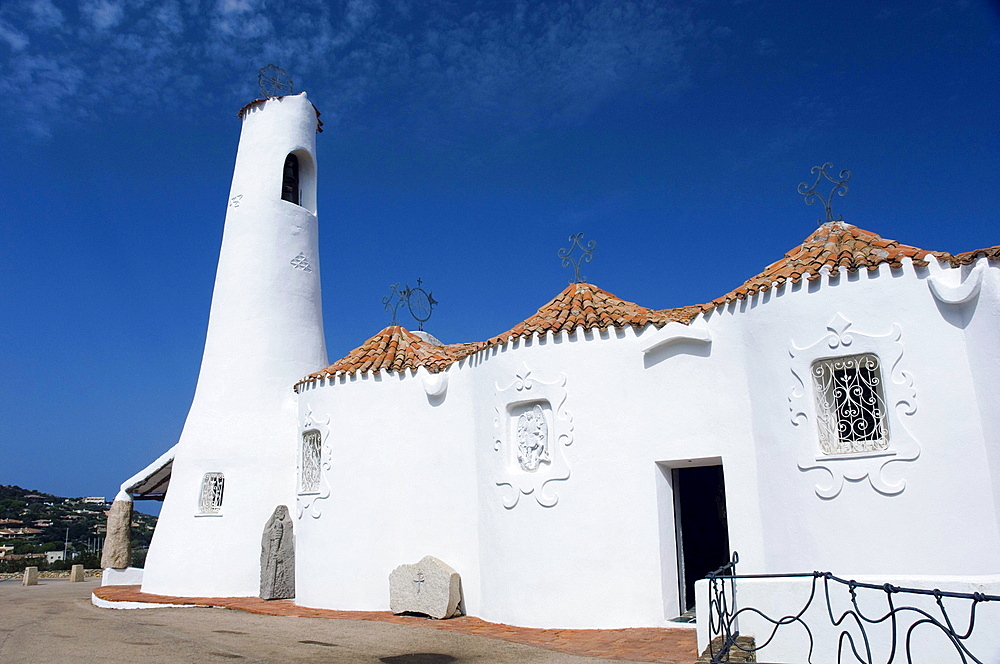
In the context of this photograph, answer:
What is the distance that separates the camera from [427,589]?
463 inches

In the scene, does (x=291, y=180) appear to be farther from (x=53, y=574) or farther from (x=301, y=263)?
(x=53, y=574)

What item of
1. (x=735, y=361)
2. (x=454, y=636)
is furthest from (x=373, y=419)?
(x=735, y=361)

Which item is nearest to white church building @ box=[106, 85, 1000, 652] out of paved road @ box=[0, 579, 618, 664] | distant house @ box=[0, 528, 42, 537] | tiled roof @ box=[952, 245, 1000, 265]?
tiled roof @ box=[952, 245, 1000, 265]

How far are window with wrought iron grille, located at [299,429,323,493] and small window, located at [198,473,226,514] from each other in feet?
6.64

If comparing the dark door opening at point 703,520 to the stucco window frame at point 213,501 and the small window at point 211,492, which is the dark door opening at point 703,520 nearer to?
the stucco window frame at point 213,501

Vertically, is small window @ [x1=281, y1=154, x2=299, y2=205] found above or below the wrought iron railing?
above

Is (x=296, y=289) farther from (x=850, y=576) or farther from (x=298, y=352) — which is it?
(x=850, y=576)

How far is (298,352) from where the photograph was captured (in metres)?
16.1

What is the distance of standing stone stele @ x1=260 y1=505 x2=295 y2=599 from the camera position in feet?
46.0

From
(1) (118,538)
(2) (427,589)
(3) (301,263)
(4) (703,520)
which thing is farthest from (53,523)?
(4) (703,520)

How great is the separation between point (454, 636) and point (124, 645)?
4.10 meters

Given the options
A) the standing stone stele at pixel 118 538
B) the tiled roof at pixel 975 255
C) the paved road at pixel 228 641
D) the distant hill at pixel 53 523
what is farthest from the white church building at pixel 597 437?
the distant hill at pixel 53 523

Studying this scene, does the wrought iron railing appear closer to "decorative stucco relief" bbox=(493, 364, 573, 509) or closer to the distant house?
"decorative stucco relief" bbox=(493, 364, 573, 509)

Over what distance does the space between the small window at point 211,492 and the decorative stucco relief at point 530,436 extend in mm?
6853
